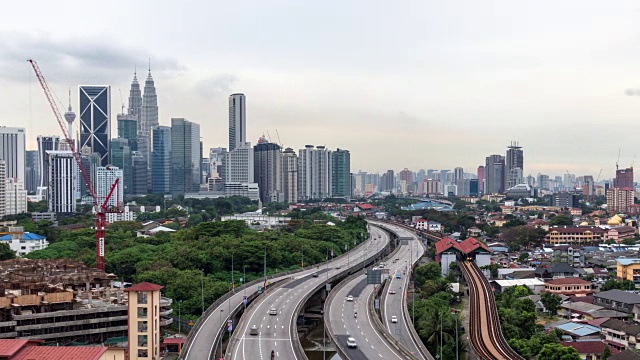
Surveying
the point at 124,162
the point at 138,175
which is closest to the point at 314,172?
the point at 138,175

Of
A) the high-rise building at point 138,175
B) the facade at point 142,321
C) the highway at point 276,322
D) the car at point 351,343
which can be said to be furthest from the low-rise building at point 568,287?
the high-rise building at point 138,175

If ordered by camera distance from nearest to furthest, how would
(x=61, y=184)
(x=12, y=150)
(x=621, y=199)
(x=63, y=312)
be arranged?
(x=63, y=312) → (x=61, y=184) → (x=621, y=199) → (x=12, y=150)

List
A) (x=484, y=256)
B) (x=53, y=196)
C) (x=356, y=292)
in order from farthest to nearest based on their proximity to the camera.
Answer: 1. (x=53, y=196)
2. (x=484, y=256)
3. (x=356, y=292)

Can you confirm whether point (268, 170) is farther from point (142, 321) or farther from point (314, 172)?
point (142, 321)

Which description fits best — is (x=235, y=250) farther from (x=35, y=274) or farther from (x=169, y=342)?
(x=169, y=342)

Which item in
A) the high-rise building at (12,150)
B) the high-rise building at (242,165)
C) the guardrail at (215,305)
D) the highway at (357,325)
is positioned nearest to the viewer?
the highway at (357,325)

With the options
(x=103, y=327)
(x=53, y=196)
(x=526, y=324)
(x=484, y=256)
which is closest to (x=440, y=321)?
(x=526, y=324)

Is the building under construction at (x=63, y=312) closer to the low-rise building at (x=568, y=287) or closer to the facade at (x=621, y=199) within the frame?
the low-rise building at (x=568, y=287)
